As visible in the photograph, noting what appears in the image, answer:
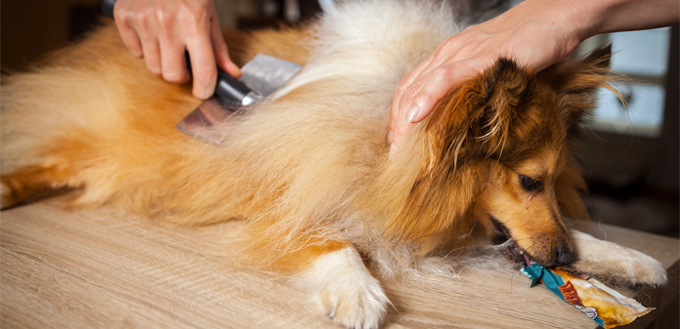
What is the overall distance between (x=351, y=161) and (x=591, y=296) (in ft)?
1.95

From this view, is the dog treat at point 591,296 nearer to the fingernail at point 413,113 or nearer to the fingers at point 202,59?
the fingernail at point 413,113

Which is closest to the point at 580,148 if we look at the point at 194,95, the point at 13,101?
the point at 194,95

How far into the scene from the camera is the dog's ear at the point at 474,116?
40.1 inches

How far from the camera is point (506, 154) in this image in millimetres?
1184

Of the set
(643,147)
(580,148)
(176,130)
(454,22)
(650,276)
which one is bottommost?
(643,147)

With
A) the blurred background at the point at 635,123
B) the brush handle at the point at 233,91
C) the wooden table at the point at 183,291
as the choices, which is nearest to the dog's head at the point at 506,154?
the wooden table at the point at 183,291

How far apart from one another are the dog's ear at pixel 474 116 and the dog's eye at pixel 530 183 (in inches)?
6.3

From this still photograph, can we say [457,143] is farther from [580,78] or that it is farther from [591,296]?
[580,78]

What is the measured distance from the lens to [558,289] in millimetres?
1115

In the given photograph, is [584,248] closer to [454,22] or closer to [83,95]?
[454,22]

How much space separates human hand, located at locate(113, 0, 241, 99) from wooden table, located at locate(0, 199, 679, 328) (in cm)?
47

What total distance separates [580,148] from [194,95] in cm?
121

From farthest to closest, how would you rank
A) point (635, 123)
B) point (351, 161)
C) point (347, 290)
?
point (635, 123)
point (351, 161)
point (347, 290)

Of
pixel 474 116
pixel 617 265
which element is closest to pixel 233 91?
pixel 474 116
